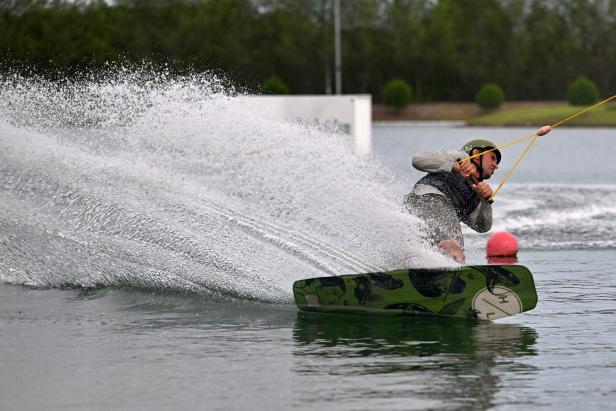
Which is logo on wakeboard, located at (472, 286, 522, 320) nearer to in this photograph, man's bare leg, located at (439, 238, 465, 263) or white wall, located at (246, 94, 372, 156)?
man's bare leg, located at (439, 238, 465, 263)

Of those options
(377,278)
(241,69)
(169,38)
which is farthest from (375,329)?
(241,69)

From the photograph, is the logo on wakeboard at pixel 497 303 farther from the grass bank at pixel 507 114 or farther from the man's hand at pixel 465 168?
the grass bank at pixel 507 114

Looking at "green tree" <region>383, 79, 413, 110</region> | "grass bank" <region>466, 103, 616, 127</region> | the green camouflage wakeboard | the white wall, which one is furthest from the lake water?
"green tree" <region>383, 79, 413, 110</region>

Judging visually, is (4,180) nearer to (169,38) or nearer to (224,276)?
(224,276)

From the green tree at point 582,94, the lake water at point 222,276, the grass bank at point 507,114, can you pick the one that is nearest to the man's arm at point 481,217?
the lake water at point 222,276

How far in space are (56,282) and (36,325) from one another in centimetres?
222

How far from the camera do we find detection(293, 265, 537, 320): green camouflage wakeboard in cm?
988

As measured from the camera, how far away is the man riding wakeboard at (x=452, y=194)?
10406mm

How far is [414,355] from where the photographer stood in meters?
8.73

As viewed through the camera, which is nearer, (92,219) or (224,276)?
(224,276)

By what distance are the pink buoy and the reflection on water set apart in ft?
16.8

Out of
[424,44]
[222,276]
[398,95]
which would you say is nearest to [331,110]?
[222,276]

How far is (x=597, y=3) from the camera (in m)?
118

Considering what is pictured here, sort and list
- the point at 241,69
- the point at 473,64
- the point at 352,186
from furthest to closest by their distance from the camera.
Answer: the point at 473,64 → the point at 241,69 → the point at 352,186
